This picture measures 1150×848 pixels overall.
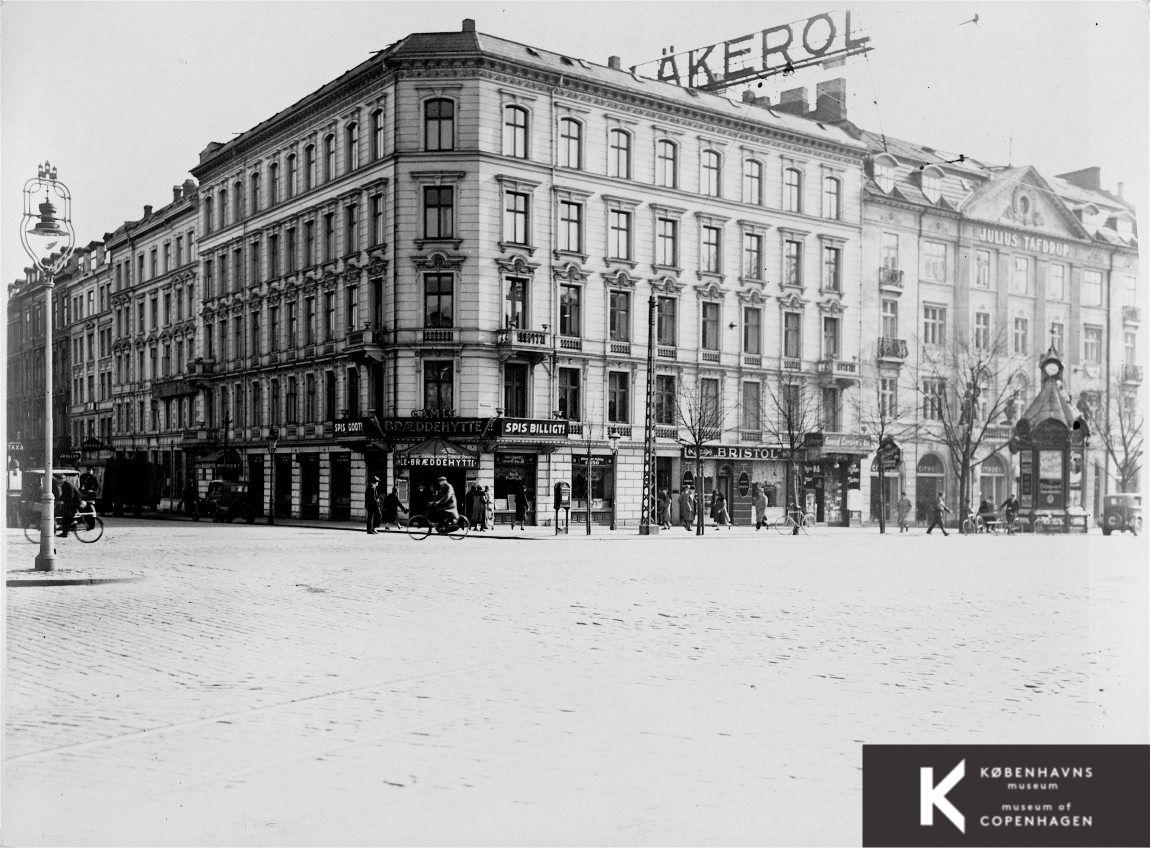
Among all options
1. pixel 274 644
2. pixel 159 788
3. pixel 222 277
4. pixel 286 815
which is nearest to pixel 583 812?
pixel 286 815

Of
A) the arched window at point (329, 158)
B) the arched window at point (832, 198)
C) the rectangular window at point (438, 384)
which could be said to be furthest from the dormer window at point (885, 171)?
the rectangular window at point (438, 384)

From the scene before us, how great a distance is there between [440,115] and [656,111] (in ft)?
24.8

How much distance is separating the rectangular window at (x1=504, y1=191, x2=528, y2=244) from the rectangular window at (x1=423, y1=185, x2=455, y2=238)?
46.3 inches

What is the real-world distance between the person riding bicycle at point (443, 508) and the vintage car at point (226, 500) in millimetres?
6822

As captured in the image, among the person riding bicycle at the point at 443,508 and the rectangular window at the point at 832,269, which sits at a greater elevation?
the rectangular window at the point at 832,269

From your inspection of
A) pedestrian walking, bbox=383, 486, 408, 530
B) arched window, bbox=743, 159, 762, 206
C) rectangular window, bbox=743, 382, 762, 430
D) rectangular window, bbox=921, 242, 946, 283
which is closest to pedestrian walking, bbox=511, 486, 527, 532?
pedestrian walking, bbox=383, 486, 408, 530

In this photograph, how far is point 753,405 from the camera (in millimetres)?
19844

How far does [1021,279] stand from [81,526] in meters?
16.0

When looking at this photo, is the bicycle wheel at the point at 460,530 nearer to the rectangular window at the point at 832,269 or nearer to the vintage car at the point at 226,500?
the vintage car at the point at 226,500

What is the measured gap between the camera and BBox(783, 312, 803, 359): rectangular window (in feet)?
41.4

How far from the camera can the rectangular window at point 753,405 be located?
18.1 m

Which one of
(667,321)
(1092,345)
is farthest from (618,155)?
(1092,345)

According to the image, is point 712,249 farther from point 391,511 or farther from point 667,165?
point 391,511

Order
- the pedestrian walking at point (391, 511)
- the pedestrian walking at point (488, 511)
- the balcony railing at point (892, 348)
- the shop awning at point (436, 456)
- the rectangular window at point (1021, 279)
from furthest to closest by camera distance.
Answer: the pedestrian walking at point (488, 511) < the shop awning at point (436, 456) < the pedestrian walking at point (391, 511) < the balcony railing at point (892, 348) < the rectangular window at point (1021, 279)
